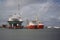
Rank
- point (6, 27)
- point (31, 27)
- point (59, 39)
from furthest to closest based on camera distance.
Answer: point (6, 27)
point (31, 27)
point (59, 39)

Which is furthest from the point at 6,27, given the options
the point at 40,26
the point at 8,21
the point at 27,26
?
the point at 40,26

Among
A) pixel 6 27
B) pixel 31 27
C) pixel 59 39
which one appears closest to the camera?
pixel 59 39

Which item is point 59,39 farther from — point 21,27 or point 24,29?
point 24,29

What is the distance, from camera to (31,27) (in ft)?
278

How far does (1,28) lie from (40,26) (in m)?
18.7

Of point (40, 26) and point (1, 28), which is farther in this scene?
point (1, 28)

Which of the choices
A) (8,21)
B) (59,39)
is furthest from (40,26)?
(59,39)

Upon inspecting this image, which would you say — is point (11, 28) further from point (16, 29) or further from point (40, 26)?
point (40, 26)

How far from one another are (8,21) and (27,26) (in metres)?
8.28

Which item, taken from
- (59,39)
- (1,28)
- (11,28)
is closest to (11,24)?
(11,28)

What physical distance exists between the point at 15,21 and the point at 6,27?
4305mm

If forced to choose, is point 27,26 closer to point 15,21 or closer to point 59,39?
point 15,21

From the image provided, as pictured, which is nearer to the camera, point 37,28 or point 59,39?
point 59,39

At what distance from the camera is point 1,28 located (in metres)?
95.2
